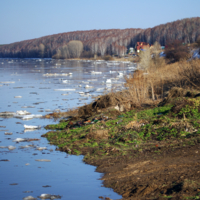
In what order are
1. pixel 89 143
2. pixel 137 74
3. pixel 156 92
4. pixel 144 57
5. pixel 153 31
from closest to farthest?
pixel 89 143 < pixel 137 74 < pixel 156 92 < pixel 144 57 < pixel 153 31

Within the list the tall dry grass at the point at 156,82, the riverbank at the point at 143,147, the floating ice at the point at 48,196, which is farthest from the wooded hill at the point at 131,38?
the floating ice at the point at 48,196

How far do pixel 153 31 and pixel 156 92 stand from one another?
5587 inches

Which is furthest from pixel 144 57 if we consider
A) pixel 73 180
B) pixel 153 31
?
pixel 153 31

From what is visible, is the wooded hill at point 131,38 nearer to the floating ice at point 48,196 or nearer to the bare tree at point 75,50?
the bare tree at point 75,50

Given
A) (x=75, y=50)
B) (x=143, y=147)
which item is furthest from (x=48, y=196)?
(x=75, y=50)

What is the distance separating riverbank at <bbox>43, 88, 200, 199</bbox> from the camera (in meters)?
5.42

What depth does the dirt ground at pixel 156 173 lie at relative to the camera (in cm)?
506

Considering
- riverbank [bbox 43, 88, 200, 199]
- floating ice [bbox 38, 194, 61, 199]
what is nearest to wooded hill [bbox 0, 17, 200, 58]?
riverbank [bbox 43, 88, 200, 199]

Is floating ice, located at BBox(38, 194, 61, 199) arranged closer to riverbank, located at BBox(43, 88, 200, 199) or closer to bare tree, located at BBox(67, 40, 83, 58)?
riverbank, located at BBox(43, 88, 200, 199)

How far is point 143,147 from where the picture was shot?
8.10 m

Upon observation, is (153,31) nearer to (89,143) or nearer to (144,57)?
(144,57)

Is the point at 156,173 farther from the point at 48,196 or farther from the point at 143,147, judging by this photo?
the point at 48,196

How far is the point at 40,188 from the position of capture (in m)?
6.28

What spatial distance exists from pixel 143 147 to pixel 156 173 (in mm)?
2103
